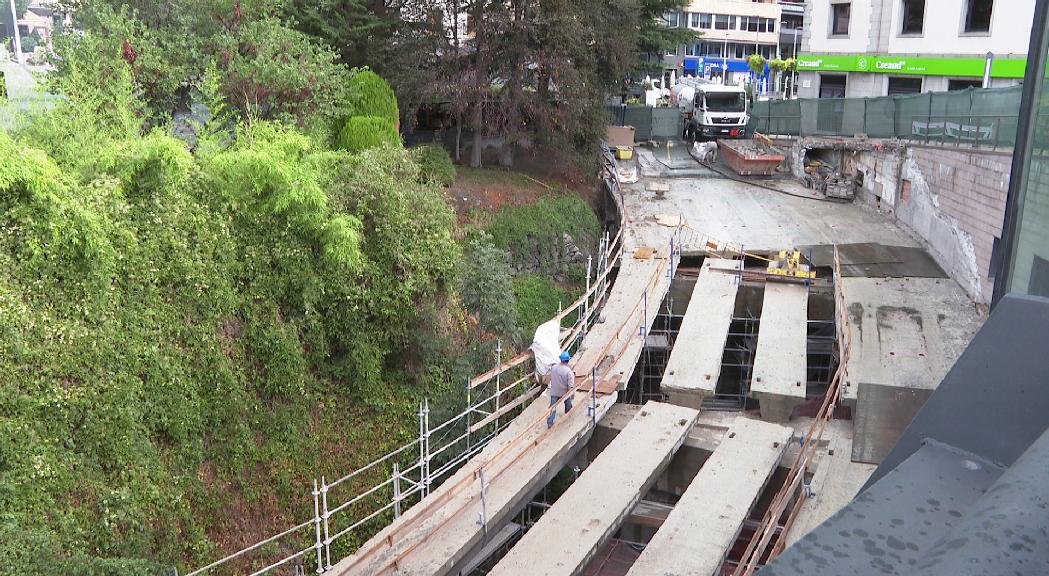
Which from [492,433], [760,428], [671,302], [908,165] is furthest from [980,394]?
[908,165]

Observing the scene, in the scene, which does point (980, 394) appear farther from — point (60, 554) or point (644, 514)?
point (60, 554)

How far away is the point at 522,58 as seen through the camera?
72.5ft

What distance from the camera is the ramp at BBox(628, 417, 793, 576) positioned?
8578mm

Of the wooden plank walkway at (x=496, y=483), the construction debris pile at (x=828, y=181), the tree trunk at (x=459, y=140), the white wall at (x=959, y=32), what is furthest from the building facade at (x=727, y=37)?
the wooden plank walkway at (x=496, y=483)

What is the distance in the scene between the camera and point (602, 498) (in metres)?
9.70

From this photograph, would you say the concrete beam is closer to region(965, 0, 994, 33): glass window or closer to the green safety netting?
the green safety netting

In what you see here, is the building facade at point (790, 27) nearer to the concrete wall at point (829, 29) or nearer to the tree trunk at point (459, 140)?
the concrete wall at point (829, 29)

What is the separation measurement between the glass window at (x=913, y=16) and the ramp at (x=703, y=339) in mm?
23271

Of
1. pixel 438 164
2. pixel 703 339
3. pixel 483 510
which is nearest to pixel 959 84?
pixel 438 164

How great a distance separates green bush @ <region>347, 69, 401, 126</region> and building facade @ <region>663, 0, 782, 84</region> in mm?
58177

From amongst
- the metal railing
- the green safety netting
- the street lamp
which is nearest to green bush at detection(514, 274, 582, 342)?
the metal railing

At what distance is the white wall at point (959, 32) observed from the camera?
30.6m

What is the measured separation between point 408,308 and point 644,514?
16.7ft

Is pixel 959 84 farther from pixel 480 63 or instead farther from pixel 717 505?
pixel 717 505
